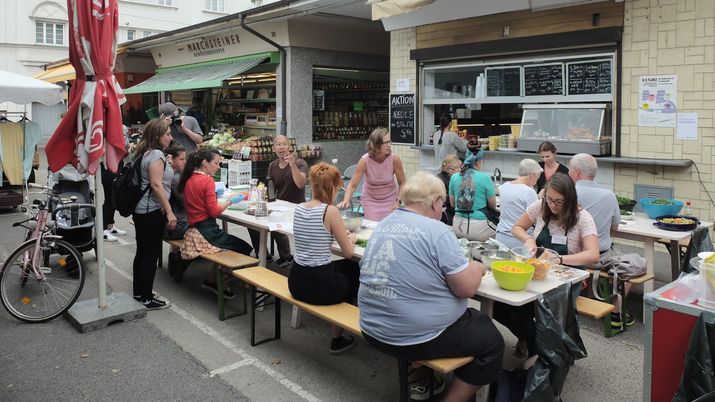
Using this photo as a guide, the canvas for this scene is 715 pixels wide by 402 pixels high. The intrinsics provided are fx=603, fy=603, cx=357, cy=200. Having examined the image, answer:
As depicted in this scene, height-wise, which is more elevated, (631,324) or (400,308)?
(400,308)

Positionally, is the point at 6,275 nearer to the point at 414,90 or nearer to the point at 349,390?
the point at 349,390

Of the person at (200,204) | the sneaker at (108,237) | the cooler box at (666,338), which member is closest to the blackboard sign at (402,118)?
the sneaker at (108,237)

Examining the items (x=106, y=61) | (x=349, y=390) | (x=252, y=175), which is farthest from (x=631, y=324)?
(x=252, y=175)

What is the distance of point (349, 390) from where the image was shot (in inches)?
153

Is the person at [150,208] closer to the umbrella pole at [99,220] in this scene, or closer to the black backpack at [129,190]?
the black backpack at [129,190]

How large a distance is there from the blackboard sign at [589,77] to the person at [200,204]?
492 cm

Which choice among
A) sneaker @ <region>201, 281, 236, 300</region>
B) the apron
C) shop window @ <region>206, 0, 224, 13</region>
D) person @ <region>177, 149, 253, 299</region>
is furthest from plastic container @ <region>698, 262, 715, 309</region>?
shop window @ <region>206, 0, 224, 13</region>

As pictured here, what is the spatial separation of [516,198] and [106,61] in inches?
140

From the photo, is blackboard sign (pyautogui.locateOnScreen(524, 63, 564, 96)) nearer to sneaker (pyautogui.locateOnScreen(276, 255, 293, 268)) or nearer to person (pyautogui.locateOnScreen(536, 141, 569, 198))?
person (pyautogui.locateOnScreen(536, 141, 569, 198))

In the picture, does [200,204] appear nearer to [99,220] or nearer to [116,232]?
[99,220]

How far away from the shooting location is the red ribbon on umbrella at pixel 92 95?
4648mm

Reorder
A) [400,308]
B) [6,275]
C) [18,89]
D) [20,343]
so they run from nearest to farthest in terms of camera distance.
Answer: [400,308] < [20,343] < [6,275] < [18,89]

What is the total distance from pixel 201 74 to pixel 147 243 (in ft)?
31.4

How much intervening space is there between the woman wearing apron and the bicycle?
368 centimetres
